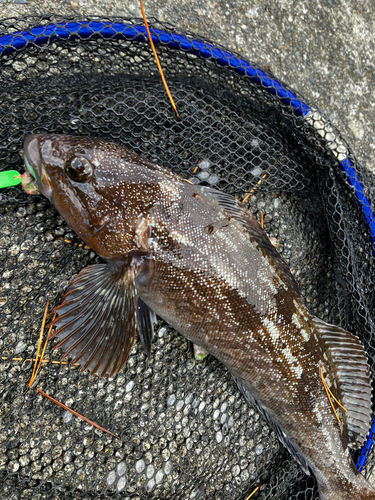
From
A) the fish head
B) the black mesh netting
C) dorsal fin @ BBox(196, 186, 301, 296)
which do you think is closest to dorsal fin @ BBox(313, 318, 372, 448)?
the black mesh netting

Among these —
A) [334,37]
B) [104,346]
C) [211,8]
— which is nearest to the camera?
[104,346]

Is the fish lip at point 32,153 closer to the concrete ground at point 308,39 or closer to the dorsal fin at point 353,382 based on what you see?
the concrete ground at point 308,39

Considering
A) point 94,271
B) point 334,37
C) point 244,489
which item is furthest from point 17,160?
point 334,37

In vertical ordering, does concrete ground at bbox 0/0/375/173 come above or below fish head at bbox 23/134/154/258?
above

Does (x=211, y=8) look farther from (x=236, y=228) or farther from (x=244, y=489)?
(x=244, y=489)

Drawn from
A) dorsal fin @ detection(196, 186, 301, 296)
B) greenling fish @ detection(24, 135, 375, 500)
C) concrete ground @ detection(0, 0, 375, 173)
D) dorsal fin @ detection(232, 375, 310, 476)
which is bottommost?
dorsal fin @ detection(232, 375, 310, 476)

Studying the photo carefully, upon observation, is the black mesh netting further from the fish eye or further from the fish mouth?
the fish eye
